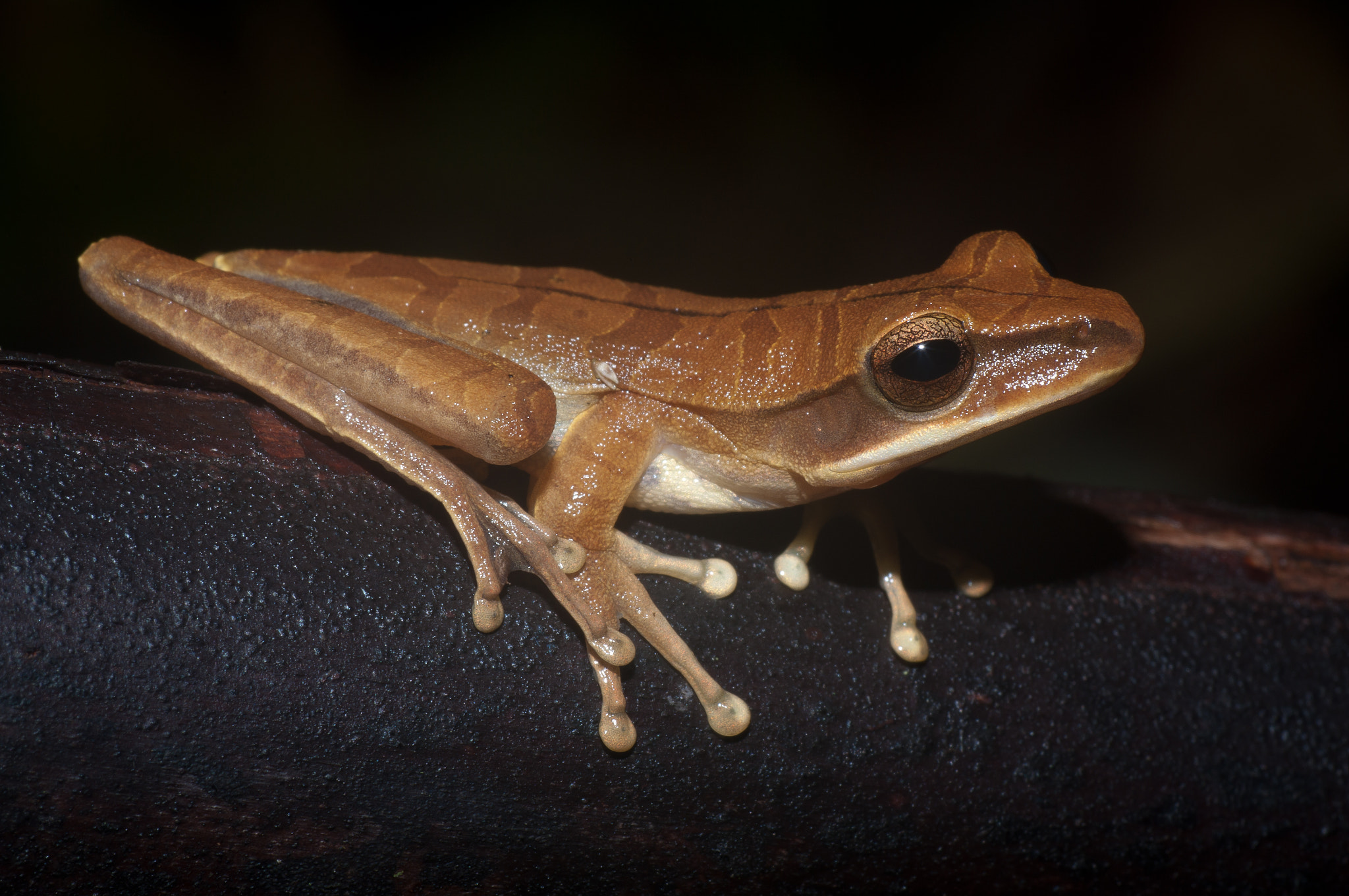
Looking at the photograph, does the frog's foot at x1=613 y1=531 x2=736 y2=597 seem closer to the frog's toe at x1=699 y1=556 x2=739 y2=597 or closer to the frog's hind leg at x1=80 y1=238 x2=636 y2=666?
the frog's toe at x1=699 y1=556 x2=739 y2=597

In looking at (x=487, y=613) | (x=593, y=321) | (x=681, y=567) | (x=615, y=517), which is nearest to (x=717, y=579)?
(x=681, y=567)

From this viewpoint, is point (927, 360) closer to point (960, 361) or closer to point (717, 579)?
point (960, 361)

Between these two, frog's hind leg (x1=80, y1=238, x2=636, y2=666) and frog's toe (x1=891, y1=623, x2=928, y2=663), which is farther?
frog's toe (x1=891, y1=623, x2=928, y2=663)

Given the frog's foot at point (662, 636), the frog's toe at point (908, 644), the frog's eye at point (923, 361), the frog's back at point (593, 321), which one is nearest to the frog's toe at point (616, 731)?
the frog's foot at point (662, 636)

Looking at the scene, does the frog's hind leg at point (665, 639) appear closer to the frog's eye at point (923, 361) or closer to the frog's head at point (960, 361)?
the frog's head at point (960, 361)

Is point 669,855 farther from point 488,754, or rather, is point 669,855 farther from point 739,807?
point 488,754

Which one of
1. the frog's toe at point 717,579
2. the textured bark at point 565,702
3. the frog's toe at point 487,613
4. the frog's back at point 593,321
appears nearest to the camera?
the textured bark at point 565,702

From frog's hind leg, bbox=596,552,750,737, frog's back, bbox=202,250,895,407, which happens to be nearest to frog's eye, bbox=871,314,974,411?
frog's back, bbox=202,250,895,407
